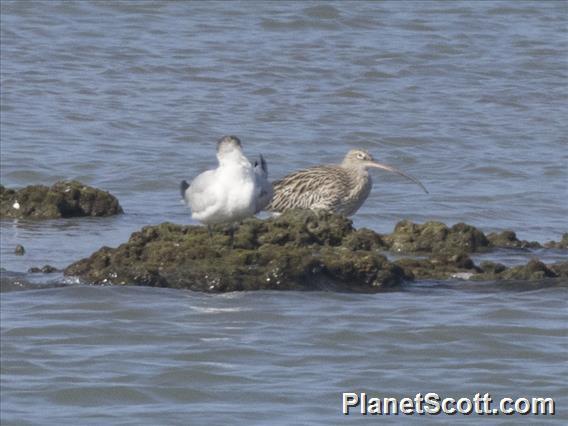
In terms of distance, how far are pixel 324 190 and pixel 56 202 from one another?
223cm

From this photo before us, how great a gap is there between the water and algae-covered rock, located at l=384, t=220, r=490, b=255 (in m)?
0.33

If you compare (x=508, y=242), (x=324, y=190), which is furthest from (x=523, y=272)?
(x=324, y=190)

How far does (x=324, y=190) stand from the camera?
597 inches

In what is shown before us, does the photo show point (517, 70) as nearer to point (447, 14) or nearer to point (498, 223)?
point (447, 14)

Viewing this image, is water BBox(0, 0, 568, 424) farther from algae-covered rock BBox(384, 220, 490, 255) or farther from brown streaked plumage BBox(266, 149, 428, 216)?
brown streaked plumage BBox(266, 149, 428, 216)

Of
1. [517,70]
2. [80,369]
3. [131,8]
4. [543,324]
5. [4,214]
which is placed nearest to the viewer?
[80,369]

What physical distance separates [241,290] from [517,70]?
13979mm

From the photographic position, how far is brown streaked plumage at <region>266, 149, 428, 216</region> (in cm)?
1504

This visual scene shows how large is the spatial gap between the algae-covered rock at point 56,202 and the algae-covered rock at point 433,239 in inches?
107

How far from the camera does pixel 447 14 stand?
29531 millimetres

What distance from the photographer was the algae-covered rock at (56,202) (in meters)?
14.6

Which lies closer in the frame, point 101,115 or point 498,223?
point 498,223

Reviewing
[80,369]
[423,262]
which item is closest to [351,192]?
[423,262]

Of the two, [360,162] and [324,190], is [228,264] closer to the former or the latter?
[324,190]
